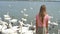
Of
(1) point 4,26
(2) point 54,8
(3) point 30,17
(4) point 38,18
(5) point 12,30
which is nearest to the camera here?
(4) point 38,18

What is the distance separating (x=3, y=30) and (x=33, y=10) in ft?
7.69

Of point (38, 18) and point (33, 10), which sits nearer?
point (38, 18)

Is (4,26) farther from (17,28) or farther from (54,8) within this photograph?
(54,8)

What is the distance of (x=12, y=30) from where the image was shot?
461 cm

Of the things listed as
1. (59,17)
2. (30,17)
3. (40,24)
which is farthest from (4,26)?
(40,24)

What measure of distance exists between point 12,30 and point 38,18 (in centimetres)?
201

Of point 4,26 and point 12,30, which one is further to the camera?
point 4,26

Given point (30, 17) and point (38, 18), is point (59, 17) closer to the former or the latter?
point (30, 17)

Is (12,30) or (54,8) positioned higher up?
(54,8)

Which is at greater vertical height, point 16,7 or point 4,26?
point 16,7

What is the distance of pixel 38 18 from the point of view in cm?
268

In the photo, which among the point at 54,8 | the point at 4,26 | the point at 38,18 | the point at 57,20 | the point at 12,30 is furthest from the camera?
the point at 54,8

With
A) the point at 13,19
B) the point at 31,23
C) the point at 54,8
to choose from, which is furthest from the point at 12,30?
the point at 54,8

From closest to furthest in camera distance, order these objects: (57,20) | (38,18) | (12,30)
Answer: (38,18) < (12,30) < (57,20)
